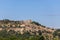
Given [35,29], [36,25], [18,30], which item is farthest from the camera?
[36,25]

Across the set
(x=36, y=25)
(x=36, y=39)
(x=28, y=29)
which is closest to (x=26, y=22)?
(x=36, y=25)

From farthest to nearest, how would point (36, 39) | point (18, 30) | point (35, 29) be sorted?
point (35, 29) < point (18, 30) < point (36, 39)

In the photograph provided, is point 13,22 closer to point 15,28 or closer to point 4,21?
point 4,21

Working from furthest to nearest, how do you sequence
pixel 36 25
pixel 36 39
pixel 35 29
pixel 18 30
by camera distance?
1. pixel 36 25
2. pixel 35 29
3. pixel 18 30
4. pixel 36 39

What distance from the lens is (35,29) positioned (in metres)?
73.8

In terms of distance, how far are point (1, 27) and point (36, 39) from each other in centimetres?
2628

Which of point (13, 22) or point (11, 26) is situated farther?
point (13, 22)

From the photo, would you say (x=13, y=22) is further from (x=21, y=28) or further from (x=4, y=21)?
(x=21, y=28)

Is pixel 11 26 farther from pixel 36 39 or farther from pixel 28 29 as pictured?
pixel 36 39

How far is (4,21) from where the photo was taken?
80312 millimetres

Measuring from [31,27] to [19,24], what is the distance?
431 centimetres

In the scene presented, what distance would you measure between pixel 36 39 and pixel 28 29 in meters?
24.1

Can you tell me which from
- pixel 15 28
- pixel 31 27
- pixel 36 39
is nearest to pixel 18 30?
pixel 15 28

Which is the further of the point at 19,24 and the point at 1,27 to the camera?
the point at 19,24
